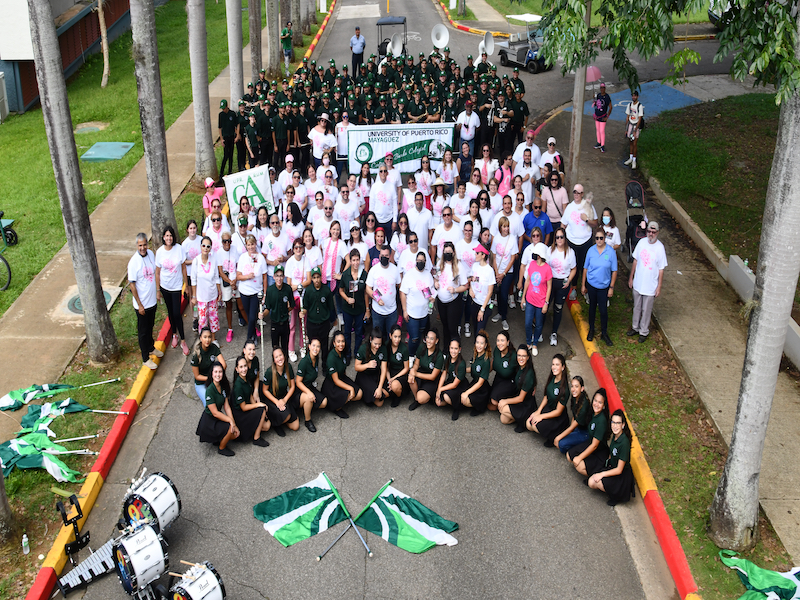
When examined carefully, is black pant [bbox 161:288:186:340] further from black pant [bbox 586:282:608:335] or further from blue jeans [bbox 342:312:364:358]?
black pant [bbox 586:282:608:335]

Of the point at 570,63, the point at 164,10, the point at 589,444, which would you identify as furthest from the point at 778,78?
the point at 164,10

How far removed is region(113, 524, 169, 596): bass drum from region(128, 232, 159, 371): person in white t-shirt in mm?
4308

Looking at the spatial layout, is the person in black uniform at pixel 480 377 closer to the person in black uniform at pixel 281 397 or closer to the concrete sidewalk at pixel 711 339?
Answer: the person in black uniform at pixel 281 397

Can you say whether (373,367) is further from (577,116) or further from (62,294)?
(577,116)

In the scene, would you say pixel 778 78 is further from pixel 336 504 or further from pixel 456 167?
pixel 456 167

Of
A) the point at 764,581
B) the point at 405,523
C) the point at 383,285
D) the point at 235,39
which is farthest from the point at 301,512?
the point at 235,39

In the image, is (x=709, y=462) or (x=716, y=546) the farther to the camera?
(x=709, y=462)

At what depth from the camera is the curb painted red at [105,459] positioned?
25.7ft

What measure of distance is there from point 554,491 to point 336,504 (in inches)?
100

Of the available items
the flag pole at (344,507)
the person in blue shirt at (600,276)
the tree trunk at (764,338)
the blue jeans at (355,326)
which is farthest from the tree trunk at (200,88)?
the tree trunk at (764,338)

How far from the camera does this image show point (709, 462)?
9.73 m

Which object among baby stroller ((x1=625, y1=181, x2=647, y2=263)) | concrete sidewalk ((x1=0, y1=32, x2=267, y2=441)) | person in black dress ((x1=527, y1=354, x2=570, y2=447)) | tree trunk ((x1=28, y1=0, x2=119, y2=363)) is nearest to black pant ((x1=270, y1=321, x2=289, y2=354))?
tree trunk ((x1=28, y1=0, x2=119, y2=363))

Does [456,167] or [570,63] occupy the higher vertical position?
[570,63]

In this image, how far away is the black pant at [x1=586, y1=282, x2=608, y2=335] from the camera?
1198cm
